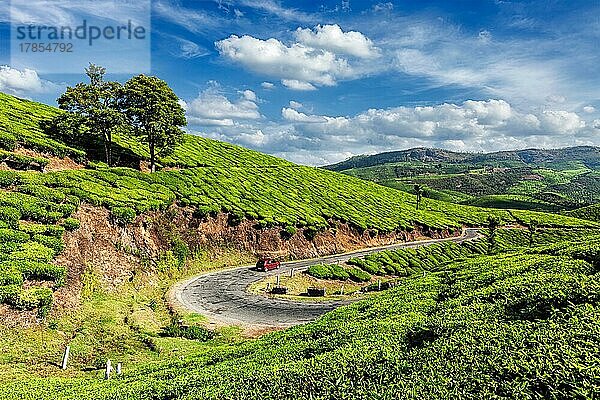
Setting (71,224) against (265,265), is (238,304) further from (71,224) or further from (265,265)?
(71,224)

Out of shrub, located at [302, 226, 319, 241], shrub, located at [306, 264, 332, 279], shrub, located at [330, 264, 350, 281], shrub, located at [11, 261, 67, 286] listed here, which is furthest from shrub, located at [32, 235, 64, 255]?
shrub, located at [302, 226, 319, 241]

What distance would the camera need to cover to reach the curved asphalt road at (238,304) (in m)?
31.5

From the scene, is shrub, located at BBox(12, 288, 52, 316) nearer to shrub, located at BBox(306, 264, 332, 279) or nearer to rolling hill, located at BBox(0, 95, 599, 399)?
rolling hill, located at BBox(0, 95, 599, 399)

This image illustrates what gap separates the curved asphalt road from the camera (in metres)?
31.5

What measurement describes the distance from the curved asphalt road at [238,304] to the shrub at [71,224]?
415 inches

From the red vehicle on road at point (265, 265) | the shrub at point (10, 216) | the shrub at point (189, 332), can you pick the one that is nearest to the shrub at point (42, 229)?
the shrub at point (10, 216)

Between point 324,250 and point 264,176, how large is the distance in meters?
24.4

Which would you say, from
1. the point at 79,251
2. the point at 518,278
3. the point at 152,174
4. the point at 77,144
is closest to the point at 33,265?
the point at 79,251

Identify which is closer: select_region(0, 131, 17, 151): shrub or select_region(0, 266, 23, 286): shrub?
select_region(0, 266, 23, 286): shrub

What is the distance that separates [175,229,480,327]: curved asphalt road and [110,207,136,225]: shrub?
A: 8797 millimetres

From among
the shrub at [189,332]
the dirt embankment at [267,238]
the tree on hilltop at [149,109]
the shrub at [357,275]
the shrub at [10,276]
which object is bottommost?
the shrub at [357,275]

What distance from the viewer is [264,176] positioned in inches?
3142

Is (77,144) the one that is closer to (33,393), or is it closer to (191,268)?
(191,268)

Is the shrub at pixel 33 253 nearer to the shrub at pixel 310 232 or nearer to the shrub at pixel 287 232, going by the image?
the shrub at pixel 287 232
